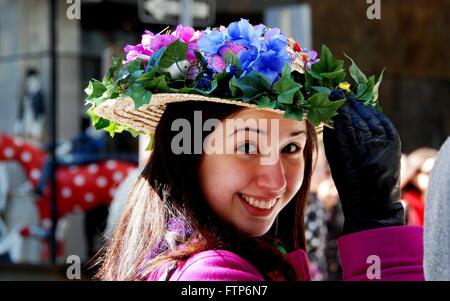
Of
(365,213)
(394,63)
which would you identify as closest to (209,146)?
(365,213)

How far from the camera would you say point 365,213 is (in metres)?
2.22

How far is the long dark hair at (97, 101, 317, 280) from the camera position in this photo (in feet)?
7.27

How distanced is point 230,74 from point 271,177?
0.92 ft

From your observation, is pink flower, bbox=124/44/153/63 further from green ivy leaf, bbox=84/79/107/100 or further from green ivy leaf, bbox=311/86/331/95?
green ivy leaf, bbox=311/86/331/95

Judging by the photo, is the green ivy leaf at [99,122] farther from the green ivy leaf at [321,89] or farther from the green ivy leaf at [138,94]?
the green ivy leaf at [321,89]

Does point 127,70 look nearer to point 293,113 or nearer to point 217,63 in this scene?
point 217,63

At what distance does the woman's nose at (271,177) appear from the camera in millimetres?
2299

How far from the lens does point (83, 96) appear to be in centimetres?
919

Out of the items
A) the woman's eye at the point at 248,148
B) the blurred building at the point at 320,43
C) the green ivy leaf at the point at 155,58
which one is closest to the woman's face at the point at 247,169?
the woman's eye at the point at 248,148

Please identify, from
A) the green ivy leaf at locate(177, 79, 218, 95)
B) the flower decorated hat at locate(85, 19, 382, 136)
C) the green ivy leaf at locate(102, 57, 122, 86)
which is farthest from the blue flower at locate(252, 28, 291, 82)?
the green ivy leaf at locate(102, 57, 122, 86)

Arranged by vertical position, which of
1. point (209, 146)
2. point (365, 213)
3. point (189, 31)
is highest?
point (189, 31)

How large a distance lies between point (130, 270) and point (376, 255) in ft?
1.96

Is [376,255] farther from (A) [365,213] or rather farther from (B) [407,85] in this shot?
(B) [407,85]

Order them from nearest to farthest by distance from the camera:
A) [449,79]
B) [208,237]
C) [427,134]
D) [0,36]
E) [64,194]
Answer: [208,237]
[64,194]
[0,36]
[427,134]
[449,79]
